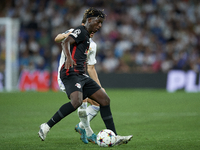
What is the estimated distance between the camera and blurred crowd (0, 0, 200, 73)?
17750mm

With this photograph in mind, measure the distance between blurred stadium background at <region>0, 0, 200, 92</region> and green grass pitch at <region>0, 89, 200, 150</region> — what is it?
18.4 ft

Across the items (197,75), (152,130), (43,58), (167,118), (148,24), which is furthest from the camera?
(148,24)

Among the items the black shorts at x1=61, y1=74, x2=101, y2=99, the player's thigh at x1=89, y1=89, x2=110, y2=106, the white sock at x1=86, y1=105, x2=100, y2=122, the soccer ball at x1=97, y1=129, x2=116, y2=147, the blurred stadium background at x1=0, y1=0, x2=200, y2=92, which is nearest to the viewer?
the soccer ball at x1=97, y1=129, x2=116, y2=147

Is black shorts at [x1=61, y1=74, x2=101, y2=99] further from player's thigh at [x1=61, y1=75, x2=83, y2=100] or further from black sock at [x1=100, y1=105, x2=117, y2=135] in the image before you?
black sock at [x1=100, y1=105, x2=117, y2=135]

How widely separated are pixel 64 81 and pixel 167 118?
388 cm

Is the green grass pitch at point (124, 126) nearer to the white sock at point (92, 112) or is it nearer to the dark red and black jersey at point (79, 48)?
the white sock at point (92, 112)

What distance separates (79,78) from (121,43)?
46.8 ft

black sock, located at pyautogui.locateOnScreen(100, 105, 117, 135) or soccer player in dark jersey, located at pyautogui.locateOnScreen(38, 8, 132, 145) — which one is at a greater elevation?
soccer player in dark jersey, located at pyautogui.locateOnScreen(38, 8, 132, 145)

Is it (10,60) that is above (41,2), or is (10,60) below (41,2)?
below

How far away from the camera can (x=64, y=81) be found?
205 inches

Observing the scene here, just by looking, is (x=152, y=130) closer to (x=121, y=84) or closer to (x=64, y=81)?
(x=64, y=81)

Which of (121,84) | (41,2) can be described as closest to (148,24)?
(121,84)

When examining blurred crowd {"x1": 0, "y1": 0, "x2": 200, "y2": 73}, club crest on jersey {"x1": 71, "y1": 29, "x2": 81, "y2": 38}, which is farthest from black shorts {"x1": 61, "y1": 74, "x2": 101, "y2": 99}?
blurred crowd {"x1": 0, "y1": 0, "x2": 200, "y2": 73}

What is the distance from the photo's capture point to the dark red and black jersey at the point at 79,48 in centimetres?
512
